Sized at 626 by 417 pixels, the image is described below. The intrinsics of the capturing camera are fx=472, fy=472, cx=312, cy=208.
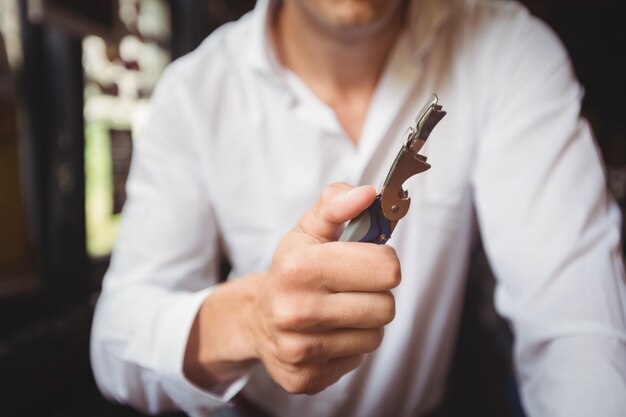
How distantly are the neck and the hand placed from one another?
0.58 meters

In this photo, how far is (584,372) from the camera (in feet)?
2.51

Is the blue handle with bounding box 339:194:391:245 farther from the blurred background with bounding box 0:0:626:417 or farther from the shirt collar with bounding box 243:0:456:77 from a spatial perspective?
the blurred background with bounding box 0:0:626:417

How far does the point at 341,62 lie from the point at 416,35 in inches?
7.4

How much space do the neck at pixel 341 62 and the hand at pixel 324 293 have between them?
1.90ft

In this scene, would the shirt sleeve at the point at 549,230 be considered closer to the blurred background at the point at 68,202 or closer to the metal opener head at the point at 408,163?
the metal opener head at the point at 408,163

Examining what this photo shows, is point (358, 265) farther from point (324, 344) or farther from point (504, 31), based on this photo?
point (504, 31)

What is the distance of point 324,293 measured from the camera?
613mm

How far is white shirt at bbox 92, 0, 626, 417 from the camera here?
930 mm

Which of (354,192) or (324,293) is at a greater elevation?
(354,192)

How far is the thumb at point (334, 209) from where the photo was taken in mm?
561

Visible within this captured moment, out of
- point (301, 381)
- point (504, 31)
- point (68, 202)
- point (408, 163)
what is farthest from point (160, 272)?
point (68, 202)

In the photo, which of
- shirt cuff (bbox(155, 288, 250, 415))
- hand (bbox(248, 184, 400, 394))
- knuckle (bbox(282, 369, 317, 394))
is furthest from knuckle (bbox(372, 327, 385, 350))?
shirt cuff (bbox(155, 288, 250, 415))

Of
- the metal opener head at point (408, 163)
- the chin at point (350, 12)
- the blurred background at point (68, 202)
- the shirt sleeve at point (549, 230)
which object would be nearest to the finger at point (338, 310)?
the metal opener head at point (408, 163)

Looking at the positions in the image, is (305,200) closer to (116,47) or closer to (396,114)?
(396,114)
